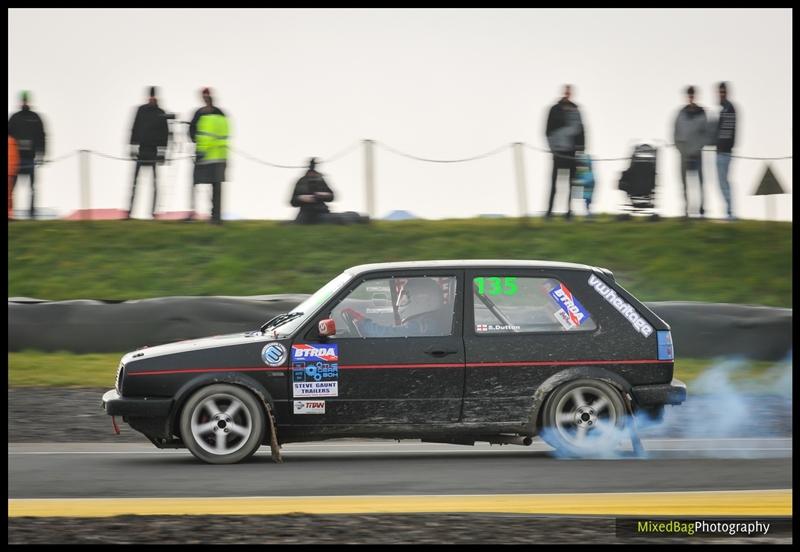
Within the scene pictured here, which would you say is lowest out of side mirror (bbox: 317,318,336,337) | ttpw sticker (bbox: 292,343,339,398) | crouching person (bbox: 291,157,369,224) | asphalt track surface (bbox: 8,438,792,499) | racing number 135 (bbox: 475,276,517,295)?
asphalt track surface (bbox: 8,438,792,499)

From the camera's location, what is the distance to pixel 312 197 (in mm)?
19828

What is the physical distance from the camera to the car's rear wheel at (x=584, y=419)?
31.0ft

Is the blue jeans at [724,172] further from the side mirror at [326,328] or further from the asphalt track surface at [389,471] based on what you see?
the side mirror at [326,328]

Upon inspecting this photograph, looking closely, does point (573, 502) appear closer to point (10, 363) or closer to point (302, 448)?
point (302, 448)

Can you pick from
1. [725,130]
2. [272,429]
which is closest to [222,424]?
[272,429]

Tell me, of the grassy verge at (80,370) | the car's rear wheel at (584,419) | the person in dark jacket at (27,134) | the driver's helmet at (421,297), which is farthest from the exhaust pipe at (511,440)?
the person in dark jacket at (27,134)

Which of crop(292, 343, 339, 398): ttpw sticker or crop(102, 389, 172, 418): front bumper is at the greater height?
crop(292, 343, 339, 398): ttpw sticker

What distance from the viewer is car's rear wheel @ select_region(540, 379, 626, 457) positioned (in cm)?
945

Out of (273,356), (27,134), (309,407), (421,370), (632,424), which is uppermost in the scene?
(27,134)

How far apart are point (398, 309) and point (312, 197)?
34.1 ft

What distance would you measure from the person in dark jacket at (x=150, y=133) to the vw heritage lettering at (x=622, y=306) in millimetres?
10572

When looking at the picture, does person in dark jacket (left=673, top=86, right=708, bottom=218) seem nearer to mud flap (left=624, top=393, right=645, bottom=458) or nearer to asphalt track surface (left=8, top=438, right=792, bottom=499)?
asphalt track surface (left=8, top=438, right=792, bottom=499)

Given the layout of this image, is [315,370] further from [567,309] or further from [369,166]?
[369,166]

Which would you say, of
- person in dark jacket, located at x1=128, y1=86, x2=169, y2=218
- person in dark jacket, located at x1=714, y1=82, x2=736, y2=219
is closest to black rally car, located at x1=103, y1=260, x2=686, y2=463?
person in dark jacket, located at x1=128, y1=86, x2=169, y2=218
